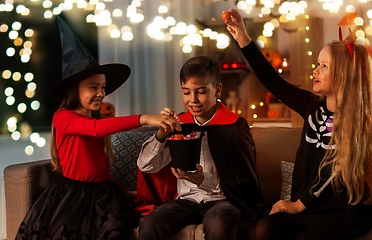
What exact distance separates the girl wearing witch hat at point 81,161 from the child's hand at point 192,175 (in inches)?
7.3

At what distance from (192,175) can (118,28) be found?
7.96 ft

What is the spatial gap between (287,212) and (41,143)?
227cm

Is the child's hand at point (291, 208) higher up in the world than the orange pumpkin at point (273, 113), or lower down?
lower down

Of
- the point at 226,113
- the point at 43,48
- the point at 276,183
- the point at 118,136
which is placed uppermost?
the point at 43,48


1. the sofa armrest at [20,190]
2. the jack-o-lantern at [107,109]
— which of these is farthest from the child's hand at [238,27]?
the jack-o-lantern at [107,109]

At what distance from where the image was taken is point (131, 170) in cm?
194

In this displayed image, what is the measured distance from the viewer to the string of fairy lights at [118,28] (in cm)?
276

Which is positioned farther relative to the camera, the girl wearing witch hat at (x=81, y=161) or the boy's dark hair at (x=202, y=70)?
the boy's dark hair at (x=202, y=70)

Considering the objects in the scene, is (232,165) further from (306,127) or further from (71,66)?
(71,66)

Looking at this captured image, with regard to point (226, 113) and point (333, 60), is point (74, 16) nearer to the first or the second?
point (226, 113)

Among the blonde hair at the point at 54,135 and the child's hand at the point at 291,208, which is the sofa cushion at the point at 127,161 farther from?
the child's hand at the point at 291,208

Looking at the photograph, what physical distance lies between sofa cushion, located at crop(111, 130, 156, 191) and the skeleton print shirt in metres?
0.84

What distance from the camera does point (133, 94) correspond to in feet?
11.0

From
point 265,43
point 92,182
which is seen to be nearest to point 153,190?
point 92,182
